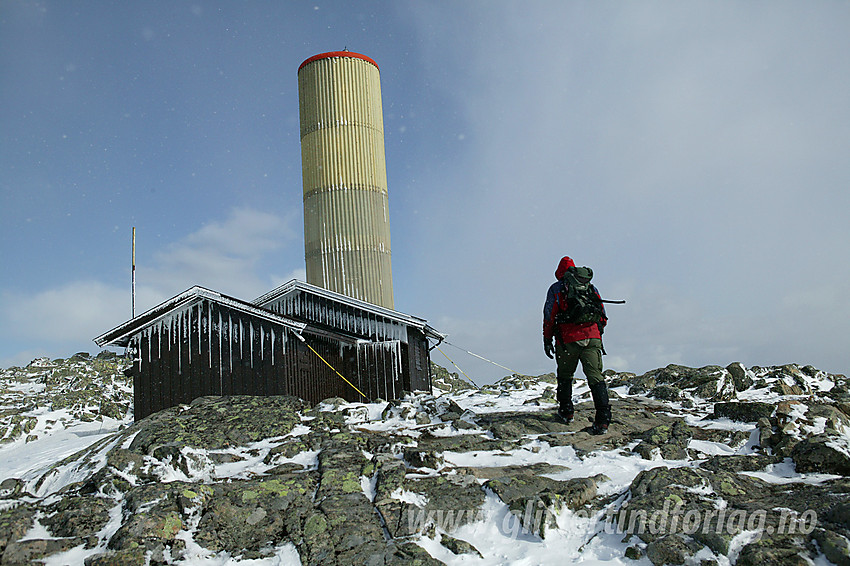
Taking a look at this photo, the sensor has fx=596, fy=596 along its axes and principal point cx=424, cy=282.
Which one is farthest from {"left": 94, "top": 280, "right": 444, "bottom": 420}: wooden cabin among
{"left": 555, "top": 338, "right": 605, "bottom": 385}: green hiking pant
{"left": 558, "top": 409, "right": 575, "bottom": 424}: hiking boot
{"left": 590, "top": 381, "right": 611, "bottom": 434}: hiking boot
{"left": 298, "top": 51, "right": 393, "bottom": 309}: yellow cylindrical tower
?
{"left": 590, "top": 381, "right": 611, "bottom": 434}: hiking boot

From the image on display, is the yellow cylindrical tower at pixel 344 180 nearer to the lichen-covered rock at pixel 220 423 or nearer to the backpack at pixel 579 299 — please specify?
the lichen-covered rock at pixel 220 423

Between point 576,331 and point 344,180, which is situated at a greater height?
point 344,180

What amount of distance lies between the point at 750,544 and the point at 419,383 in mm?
15770

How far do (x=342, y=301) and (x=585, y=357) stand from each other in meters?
11.0

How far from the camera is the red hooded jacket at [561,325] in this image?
380 inches

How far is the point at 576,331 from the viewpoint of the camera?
9656 millimetres

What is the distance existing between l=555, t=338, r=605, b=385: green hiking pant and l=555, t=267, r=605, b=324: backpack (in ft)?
1.28

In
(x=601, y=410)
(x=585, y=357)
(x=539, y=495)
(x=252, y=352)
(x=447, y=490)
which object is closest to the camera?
(x=539, y=495)

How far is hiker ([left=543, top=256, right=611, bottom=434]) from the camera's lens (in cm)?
961

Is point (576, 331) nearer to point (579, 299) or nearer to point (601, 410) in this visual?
point (579, 299)

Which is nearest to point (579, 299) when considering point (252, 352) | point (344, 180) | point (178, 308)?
point (252, 352)

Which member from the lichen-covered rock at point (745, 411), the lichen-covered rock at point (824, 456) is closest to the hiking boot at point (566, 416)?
the lichen-covered rock at point (745, 411)

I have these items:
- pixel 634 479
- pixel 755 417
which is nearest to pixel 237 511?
pixel 634 479

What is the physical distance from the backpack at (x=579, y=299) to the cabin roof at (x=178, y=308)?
351 inches
